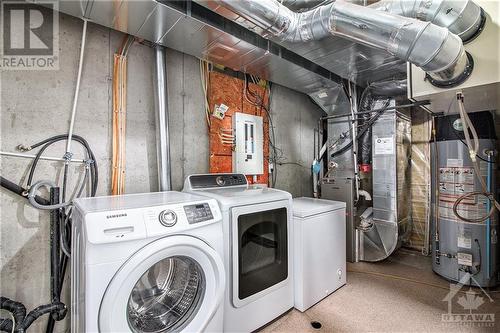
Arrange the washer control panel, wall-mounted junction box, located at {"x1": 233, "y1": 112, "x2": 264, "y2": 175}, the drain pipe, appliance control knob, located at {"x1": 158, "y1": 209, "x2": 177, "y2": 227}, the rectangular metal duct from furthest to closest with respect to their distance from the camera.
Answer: wall-mounted junction box, located at {"x1": 233, "y1": 112, "x2": 264, "y2": 175} → the drain pipe → the rectangular metal duct → the washer control panel → appliance control knob, located at {"x1": 158, "y1": 209, "x2": 177, "y2": 227}

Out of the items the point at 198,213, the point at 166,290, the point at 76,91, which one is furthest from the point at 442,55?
the point at 76,91

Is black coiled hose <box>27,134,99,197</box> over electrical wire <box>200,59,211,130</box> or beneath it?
beneath

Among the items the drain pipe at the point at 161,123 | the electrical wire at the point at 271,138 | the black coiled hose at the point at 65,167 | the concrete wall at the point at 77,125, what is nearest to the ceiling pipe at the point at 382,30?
the drain pipe at the point at 161,123

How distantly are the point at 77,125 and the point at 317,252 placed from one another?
2.19 meters

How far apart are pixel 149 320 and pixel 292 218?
124 cm

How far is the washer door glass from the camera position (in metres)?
1.37

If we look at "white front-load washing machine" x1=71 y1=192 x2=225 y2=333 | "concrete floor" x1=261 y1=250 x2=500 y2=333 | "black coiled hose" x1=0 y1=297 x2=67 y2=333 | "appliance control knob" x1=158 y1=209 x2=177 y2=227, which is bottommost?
"concrete floor" x1=261 y1=250 x2=500 y2=333

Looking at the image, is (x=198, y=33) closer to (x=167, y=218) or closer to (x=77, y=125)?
(x=77, y=125)

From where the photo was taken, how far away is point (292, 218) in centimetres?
202

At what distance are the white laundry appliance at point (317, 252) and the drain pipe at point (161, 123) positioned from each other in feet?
3.78

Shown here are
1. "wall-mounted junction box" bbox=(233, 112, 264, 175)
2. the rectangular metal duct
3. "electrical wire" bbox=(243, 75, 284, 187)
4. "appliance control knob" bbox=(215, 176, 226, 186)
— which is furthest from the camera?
"electrical wire" bbox=(243, 75, 284, 187)

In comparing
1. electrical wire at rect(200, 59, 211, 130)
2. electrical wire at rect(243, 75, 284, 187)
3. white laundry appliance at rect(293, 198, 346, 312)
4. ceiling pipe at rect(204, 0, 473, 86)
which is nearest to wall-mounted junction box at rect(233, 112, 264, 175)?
electrical wire at rect(243, 75, 284, 187)

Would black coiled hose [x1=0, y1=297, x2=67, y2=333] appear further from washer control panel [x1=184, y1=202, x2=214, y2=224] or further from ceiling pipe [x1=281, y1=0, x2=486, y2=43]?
ceiling pipe [x1=281, y1=0, x2=486, y2=43]

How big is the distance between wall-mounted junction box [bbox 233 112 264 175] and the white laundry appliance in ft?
2.69
